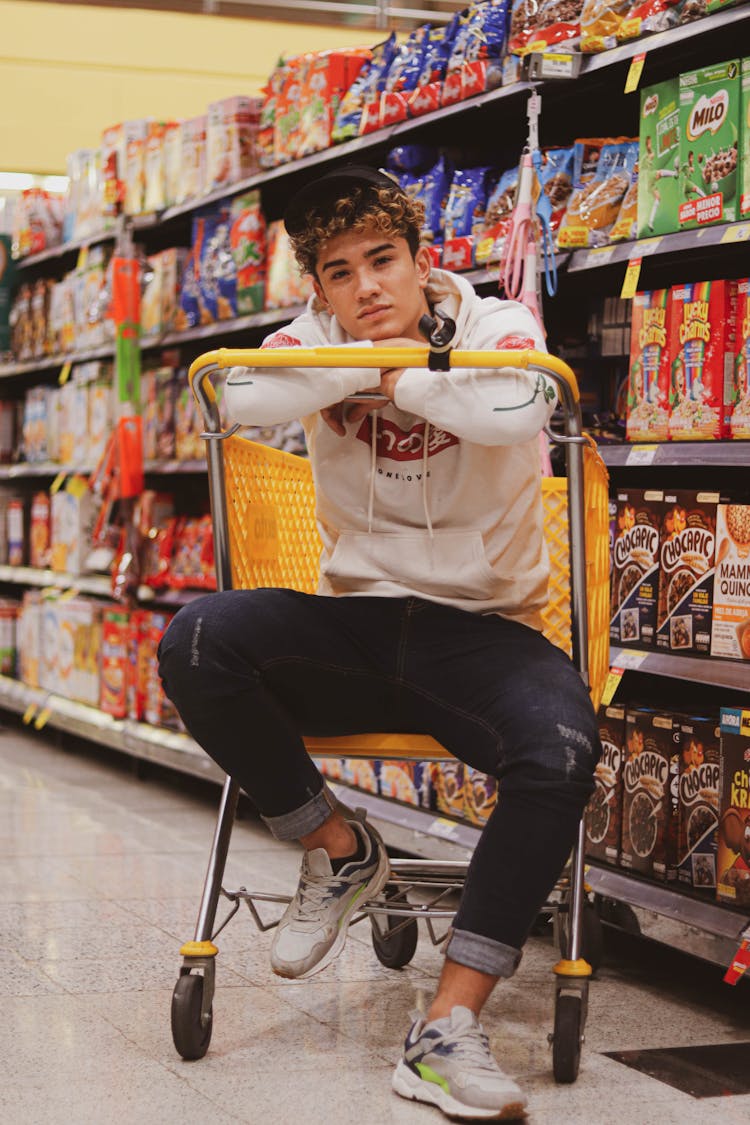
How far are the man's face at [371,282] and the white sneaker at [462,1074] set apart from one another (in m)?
0.97

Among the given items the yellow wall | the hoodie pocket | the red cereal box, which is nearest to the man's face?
the hoodie pocket

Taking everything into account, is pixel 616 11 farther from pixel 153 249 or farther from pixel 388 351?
pixel 153 249

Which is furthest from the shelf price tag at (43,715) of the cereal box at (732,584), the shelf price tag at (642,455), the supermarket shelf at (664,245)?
the cereal box at (732,584)

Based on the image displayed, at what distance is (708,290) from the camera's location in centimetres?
271

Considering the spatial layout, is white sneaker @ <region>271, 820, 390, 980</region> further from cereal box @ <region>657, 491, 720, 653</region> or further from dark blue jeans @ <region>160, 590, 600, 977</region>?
cereal box @ <region>657, 491, 720, 653</region>

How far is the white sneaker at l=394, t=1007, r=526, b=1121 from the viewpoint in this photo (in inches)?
74.9

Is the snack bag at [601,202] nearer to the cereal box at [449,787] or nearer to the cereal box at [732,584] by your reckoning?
the cereal box at [732,584]

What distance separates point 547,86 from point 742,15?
0.65m

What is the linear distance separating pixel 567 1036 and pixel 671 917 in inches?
23.0

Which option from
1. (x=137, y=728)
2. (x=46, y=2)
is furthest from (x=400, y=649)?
(x=46, y=2)

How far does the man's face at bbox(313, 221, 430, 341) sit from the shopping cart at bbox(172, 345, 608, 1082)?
19 centimetres

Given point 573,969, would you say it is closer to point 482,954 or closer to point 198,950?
point 482,954

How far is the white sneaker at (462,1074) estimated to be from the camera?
74.9 inches

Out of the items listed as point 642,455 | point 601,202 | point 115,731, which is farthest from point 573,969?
point 115,731
